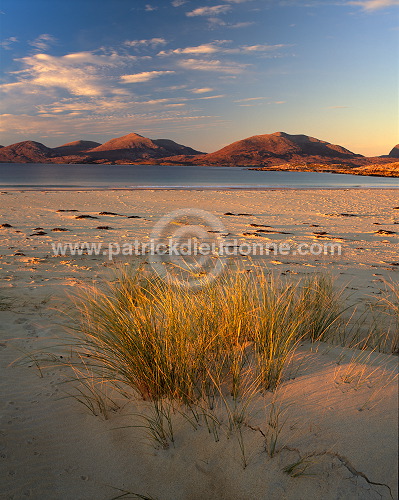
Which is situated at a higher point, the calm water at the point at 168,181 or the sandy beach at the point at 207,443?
the calm water at the point at 168,181

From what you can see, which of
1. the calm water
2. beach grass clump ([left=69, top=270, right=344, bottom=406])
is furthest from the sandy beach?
the calm water

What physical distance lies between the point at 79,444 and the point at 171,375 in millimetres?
782

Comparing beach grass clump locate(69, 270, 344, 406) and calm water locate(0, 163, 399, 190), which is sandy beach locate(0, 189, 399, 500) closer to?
beach grass clump locate(69, 270, 344, 406)

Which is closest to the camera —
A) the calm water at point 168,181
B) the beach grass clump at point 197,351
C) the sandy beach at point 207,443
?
the sandy beach at point 207,443

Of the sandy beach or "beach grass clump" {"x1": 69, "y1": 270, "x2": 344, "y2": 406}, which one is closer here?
the sandy beach

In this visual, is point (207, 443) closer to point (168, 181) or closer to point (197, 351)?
point (197, 351)

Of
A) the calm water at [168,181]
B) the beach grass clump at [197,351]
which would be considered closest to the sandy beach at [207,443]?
the beach grass clump at [197,351]

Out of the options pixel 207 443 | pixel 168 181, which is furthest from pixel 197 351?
pixel 168 181

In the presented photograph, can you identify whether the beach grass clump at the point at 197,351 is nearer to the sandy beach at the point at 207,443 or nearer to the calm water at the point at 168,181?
the sandy beach at the point at 207,443

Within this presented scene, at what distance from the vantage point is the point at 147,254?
886cm

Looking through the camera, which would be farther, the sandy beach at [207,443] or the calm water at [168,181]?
the calm water at [168,181]

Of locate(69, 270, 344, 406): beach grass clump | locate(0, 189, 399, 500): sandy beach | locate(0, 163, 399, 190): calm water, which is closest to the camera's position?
locate(0, 189, 399, 500): sandy beach

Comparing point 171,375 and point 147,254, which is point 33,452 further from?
point 147,254

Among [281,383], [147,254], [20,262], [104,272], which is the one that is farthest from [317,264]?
[20,262]
